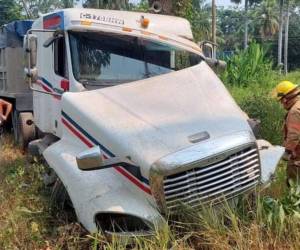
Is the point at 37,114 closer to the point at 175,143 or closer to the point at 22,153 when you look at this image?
the point at 22,153

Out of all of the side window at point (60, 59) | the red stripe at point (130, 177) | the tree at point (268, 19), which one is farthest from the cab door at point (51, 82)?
the tree at point (268, 19)

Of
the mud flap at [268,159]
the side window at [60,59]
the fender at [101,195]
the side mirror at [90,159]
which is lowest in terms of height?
the fender at [101,195]

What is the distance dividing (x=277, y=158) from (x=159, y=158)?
1.44 metres

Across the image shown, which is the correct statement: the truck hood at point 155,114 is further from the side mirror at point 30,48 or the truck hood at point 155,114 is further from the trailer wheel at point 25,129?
the trailer wheel at point 25,129

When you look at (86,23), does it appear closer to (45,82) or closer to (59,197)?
(45,82)

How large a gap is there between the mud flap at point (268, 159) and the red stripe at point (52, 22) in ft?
9.19

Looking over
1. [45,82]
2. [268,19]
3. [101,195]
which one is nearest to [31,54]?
[45,82]

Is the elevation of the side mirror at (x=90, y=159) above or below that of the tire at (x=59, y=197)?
above

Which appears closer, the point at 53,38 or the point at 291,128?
the point at 291,128

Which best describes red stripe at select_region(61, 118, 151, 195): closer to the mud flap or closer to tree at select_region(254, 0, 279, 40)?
the mud flap

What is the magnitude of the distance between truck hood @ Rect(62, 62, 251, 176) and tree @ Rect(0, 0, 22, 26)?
152 feet

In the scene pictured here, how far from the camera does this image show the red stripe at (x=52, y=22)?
6387 millimetres

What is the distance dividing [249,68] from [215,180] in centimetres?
1804

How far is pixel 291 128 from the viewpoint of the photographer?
232 inches
